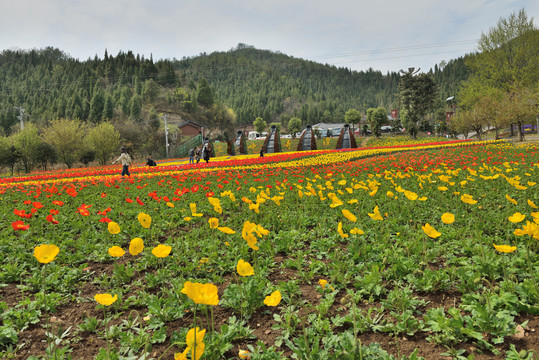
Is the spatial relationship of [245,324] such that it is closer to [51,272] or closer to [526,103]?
[51,272]

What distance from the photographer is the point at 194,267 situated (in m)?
3.39

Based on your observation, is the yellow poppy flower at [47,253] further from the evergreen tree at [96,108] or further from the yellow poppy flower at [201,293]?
the evergreen tree at [96,108]

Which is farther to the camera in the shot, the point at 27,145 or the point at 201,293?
the point at 27,145

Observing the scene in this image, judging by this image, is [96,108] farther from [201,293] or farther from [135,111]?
[201,293]

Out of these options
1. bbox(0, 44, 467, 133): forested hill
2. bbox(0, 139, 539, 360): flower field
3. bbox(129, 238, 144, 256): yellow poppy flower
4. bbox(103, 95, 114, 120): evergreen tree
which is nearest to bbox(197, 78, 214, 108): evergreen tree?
bbox(0, 44, 467, 133): forested hill

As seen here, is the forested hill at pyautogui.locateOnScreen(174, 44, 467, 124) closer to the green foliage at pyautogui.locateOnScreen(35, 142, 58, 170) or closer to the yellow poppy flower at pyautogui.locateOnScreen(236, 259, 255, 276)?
the green foliage at pyautogui.locateOnScreen(35, 142, 58, 170)

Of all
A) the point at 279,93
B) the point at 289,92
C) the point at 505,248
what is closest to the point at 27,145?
the point at 505,248

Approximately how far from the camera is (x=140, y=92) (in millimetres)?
87688

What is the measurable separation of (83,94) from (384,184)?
314 ft

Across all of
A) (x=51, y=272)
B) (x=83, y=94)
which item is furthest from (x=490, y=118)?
Answer: (x=83, y=94)

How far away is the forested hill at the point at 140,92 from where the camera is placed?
2879 inches

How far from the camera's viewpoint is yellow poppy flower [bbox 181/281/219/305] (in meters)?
1.43

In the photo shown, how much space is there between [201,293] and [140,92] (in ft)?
322

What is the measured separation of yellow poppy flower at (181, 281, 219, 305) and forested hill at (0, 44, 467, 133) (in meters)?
57.1
